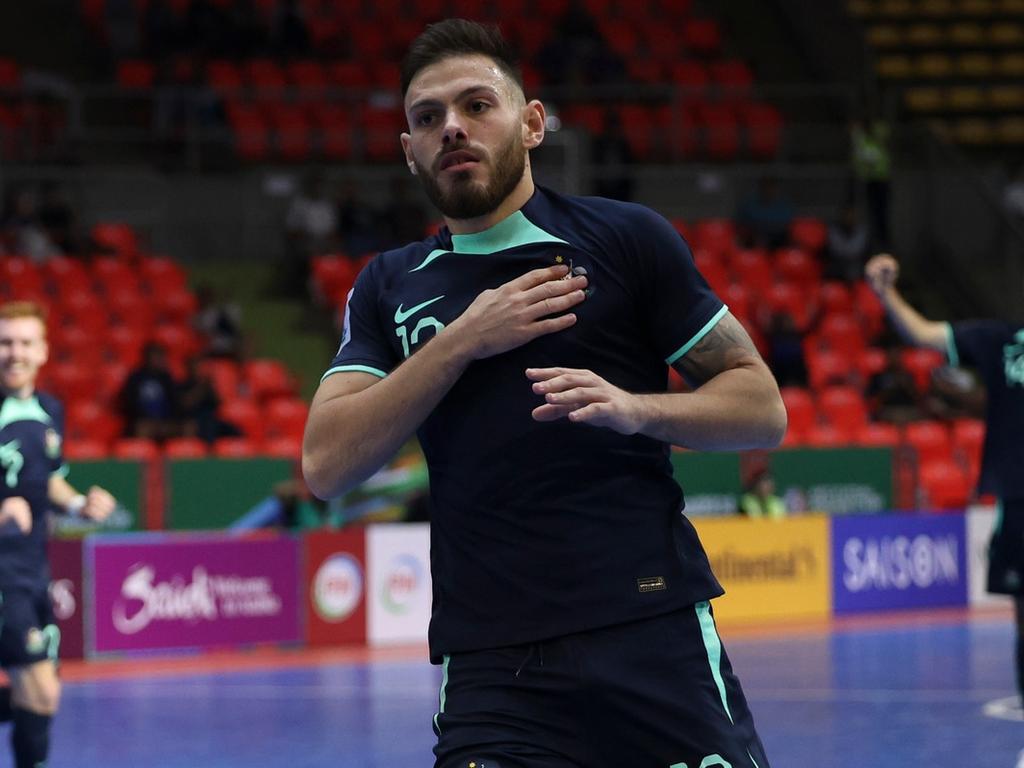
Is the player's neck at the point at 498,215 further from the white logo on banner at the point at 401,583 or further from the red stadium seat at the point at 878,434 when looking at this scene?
the red stadium seat at the point at 878,434

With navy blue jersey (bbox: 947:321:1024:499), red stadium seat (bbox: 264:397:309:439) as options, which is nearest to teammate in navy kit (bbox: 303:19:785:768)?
navy blue jersey (bbox: 947:321:1024:499)

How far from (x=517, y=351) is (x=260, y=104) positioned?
17.9m

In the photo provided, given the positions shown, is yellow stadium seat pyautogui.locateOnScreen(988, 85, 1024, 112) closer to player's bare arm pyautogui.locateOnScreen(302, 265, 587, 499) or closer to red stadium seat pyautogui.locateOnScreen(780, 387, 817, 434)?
red stadium seat pyautogui.locateOnScreen(780, 387, 817, 434)

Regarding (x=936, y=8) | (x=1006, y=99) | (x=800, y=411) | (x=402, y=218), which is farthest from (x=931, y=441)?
(x=936, y=8)

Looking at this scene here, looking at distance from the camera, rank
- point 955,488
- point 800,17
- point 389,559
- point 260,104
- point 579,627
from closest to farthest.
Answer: point 579,627 → point 389,559 → point 955,488 → point 260,104 → point 800,17

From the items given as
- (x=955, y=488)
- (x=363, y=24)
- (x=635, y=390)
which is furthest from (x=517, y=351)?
(x=363, y=24)

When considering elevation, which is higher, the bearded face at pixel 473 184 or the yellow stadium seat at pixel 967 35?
the yellow stadium seat at pixel 967 35

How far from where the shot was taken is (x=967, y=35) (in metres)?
25.2

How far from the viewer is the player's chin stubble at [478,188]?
3.22 m

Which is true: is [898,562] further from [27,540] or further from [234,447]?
[27,540]

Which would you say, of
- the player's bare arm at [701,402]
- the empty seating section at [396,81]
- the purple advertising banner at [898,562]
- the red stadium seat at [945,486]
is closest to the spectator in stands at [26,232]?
the empty seating section at [396,81]

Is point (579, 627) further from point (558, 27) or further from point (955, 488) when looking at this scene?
point (558, 27)

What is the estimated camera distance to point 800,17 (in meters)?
24.7

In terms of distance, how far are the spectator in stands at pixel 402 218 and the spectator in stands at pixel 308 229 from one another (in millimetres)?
640
